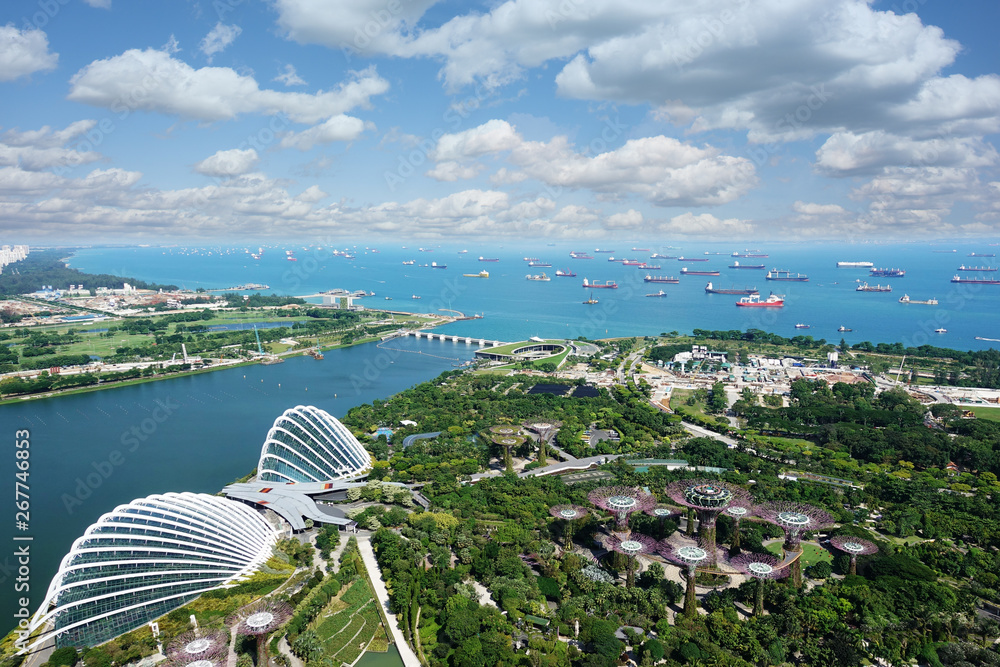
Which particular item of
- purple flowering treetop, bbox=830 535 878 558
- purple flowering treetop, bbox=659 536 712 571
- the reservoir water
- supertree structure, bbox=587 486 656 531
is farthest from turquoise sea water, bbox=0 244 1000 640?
purple flowering treetop, bbox=830 535 878 558

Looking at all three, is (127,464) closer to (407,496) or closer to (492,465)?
(407,496)

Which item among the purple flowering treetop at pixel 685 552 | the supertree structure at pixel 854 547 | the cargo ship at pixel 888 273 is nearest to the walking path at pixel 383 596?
the purple flowering treetop at pixel 685 552

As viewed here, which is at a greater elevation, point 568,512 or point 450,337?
point 450,337

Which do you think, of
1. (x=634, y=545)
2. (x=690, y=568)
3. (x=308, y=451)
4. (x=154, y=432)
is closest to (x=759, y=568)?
(x=690, y=568)

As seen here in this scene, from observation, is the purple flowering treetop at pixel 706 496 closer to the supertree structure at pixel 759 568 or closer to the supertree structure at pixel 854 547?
the supertree structure at pixel 759 568

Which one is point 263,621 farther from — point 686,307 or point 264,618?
point 686,307

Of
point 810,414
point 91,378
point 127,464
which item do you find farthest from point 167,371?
point 810,414
